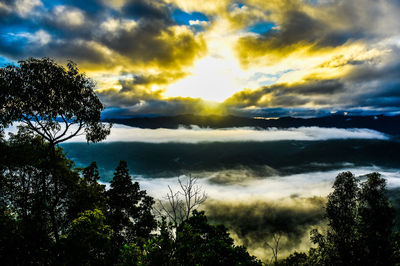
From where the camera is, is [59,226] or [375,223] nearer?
[59,226]

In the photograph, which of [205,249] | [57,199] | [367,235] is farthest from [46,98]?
[367,235]

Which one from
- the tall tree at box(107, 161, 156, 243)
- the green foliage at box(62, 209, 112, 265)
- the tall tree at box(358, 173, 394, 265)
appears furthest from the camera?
the tall tree at box(107, 161, 156, 243)

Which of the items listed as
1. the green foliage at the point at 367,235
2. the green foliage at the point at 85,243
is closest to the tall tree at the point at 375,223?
the green foliage at the point at 367,235

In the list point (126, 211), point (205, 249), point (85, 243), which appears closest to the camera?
point (85, 243)

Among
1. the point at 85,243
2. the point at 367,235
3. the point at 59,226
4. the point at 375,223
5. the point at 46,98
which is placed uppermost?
the point at 46,98

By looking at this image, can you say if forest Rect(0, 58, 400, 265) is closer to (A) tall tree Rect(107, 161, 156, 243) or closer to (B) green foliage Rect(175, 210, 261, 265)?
(B) green foliage Rect(175, 210, 261, 265)

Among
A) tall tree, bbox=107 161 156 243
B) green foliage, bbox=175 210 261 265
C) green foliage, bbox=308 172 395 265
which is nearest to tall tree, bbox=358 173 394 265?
green foliage, bbox=308 172 395 265

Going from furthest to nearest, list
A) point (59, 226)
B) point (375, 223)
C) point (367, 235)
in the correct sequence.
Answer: point (375, 223), point (367, 235), point (59, 226)

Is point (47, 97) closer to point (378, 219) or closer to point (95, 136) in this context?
point (95, 136)

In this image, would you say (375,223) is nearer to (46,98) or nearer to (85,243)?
(85,243)

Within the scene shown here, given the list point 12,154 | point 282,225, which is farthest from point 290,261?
point 282,225

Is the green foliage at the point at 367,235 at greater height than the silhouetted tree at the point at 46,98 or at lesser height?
lesser

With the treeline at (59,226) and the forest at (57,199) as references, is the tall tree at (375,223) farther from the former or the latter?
the treeline at (59,226)

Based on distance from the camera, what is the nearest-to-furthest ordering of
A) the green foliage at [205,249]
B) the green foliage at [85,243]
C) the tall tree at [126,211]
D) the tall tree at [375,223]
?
the green foliage at [205,249] → the green foliage at [85,243] → the tall tree at [375,223] → the tall tree at [126,211]
